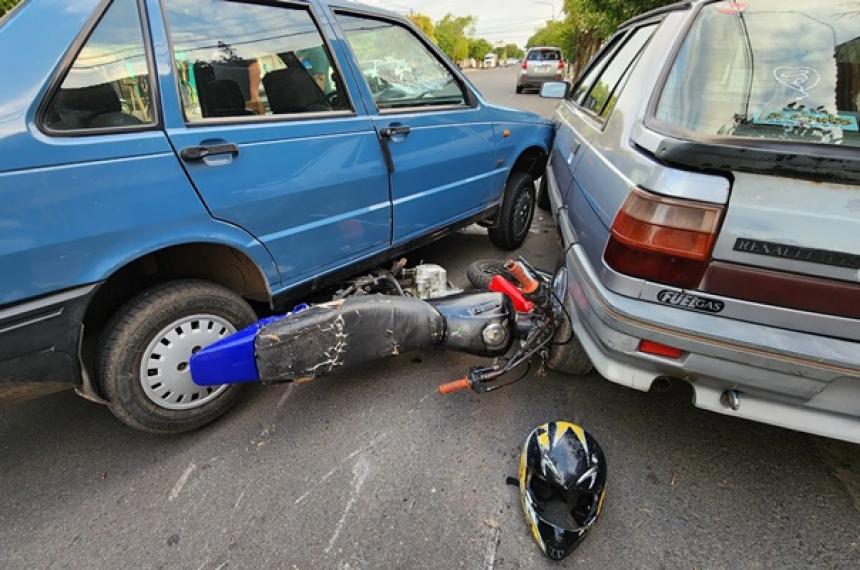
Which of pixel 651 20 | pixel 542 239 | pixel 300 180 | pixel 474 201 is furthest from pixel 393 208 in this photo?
pixel 542 239

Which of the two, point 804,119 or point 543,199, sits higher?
point 804,119

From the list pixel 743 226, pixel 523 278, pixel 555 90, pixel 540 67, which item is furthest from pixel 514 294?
pixel 540 67

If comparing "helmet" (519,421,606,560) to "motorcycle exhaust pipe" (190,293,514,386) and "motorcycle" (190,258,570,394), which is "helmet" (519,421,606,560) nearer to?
"motorcycle" (190,258,570,394)

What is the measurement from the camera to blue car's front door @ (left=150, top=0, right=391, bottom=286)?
186cm

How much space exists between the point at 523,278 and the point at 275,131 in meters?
1.57

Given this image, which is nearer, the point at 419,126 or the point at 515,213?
the point at 419,126

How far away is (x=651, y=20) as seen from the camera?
272 cm

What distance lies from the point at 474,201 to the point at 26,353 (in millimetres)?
2686

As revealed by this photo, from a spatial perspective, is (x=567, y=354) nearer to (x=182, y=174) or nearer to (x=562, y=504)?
(x=562, y=504)

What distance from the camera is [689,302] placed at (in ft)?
4.95

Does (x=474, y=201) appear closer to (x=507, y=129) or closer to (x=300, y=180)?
(x=507, y=129)

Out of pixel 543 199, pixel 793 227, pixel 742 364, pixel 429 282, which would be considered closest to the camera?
pixel 793 227

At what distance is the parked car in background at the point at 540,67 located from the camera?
61.3ft

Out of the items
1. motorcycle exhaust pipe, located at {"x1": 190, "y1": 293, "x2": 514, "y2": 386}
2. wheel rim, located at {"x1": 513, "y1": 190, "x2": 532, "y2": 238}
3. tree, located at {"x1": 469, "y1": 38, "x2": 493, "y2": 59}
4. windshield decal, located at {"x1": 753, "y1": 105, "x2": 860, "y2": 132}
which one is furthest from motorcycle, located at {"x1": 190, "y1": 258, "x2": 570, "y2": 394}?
tree, located at {"x1": 469, "y1": 38, "x2": 493, "y2": 59}
